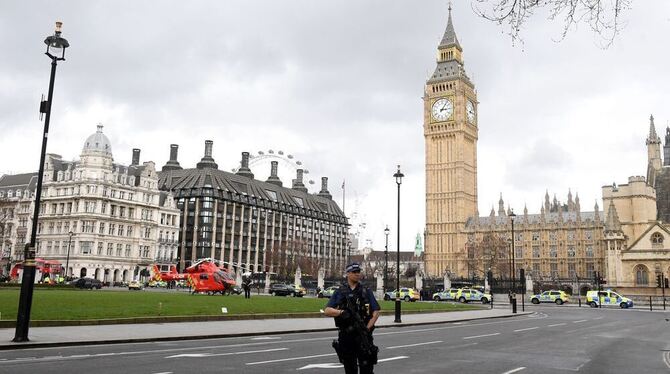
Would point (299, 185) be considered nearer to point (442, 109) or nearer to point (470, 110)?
point (442, 109)

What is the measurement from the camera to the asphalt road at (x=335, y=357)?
11.9 m

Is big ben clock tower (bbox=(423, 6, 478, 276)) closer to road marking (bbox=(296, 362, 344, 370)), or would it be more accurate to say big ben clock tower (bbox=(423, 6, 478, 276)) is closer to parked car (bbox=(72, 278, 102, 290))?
parked car (bbox=(72, 278, 102, 290))

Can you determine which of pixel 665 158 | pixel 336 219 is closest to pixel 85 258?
pixel 336 219

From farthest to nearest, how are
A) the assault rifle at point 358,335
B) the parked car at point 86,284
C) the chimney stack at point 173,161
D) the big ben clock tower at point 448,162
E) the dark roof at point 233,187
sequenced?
the big ben clock tower at point 448,162 → the chimney stack at point 173,161 → the dark roof at point 233,187 → the parked car at point 86,284 → the assault rifle at point 358,335

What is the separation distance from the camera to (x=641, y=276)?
76.5 m

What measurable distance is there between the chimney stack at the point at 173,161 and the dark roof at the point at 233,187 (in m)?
3.68

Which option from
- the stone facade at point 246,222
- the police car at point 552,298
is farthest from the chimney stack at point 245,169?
the police car at point 552,298

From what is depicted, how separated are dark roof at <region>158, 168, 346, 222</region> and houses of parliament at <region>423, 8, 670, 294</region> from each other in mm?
33644

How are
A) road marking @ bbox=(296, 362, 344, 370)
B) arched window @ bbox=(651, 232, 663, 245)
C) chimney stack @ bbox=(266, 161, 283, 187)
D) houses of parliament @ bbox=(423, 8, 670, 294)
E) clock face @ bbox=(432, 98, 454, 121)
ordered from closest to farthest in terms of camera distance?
1. road marking @ bbox=(296, 362, 344, 370)
2. arched window @ bbox=(651, 232, 663, 245)
3. houses of parliament @ bbox=(423, 8, 670, 294)
4. clock face @ bbox=(432, 98, 454, 121)
5. chimney stack @ bbox=(266, 161, 283, 187)

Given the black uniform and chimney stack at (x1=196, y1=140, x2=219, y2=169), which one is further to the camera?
chimney stack at (x1=196, y1=140, x2=219, y2=169)

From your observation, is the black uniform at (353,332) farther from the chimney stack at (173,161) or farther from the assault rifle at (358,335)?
the chimney stack at (173,161)

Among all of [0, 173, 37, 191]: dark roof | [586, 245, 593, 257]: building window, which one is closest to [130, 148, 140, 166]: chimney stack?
[0, 173, 37, 191]: dark roof

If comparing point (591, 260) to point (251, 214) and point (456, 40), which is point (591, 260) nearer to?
point (456, 40)

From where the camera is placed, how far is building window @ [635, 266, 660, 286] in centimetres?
7575
